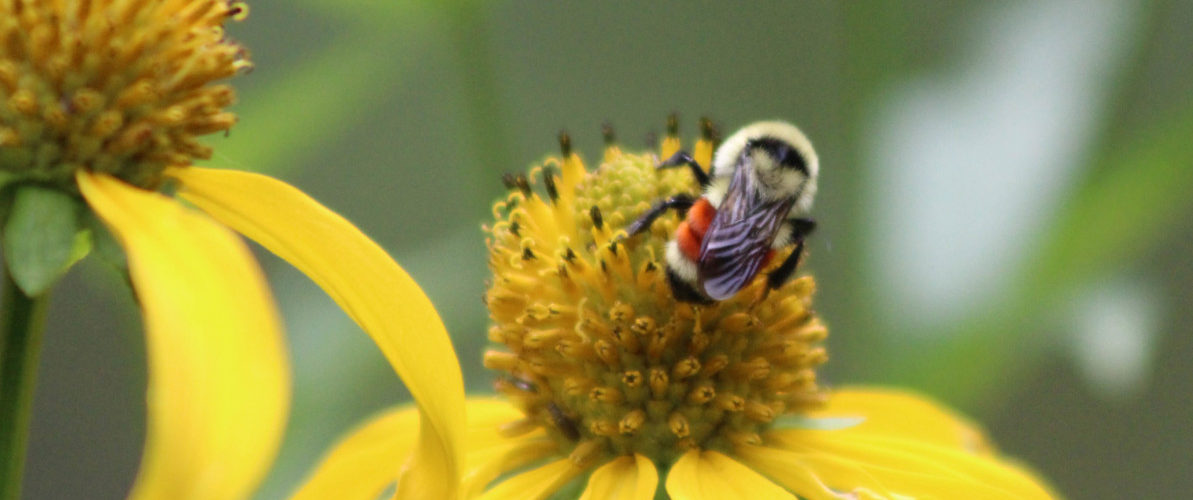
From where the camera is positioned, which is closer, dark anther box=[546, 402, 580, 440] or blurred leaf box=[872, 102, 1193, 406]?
dark anther box=[546, 402, 580, 440]

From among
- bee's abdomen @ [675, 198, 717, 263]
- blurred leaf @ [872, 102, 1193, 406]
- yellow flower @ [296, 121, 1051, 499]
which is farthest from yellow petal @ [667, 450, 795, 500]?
blurred leaf @ [872, 102, 1193, 406]

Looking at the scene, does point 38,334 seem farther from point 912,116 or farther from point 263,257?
point 263,257

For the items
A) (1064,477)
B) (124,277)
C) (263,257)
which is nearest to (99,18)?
(124,277)

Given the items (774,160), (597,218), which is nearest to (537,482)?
(597,218)

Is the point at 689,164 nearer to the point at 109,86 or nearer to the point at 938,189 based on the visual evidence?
the point at 109,86

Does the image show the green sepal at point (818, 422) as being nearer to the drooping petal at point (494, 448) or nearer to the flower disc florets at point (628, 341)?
the flower disc florets at point (628, 341)

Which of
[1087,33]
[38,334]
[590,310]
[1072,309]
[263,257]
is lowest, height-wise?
[38,334]

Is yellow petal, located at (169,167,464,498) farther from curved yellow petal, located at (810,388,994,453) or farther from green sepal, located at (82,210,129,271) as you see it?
Answer: curved yellow petal, located at (810,388,994,453)
